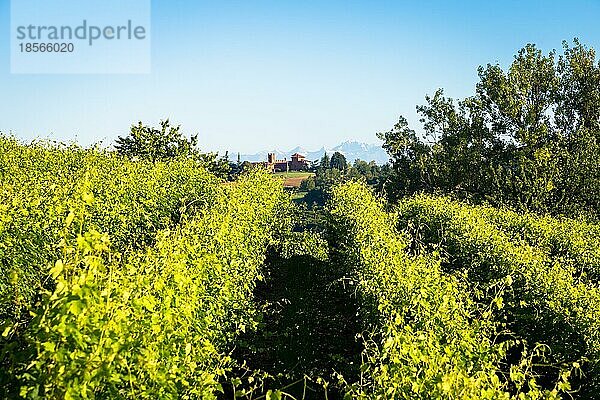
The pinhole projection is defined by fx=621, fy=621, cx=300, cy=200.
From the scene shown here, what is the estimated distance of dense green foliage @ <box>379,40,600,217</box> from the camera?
85.3ft

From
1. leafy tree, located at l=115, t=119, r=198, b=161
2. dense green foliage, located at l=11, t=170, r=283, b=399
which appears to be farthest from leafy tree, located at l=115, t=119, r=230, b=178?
dense green foliage, located at l=11, t=170, r=283, b=399

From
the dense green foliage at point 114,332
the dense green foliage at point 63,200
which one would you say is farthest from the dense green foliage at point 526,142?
the dense green foliage at point 114,332

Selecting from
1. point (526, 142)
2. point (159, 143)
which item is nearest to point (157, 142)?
point (159, 143)

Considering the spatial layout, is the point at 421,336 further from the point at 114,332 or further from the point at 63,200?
the point at 63,200

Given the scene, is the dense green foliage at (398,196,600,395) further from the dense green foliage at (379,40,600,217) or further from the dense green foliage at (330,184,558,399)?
the dense green foliage at (379,40,600,217)

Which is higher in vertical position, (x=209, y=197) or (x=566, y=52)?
(x=566, y=52)

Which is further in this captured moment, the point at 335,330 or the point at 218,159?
the point at 218,159

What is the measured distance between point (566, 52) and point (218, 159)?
68.8ft

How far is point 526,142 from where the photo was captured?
28359 mm

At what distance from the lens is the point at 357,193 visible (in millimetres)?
19438

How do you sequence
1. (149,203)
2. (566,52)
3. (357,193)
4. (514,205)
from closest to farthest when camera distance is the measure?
(149,203), (357,193), (514,205), (566,52)

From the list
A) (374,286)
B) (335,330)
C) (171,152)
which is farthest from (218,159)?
(374,286)

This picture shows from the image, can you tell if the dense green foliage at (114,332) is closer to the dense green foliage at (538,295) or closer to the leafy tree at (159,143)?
the dense green foliage at (538,295)

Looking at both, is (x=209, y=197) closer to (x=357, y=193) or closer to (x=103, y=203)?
(x=357, y=193)
